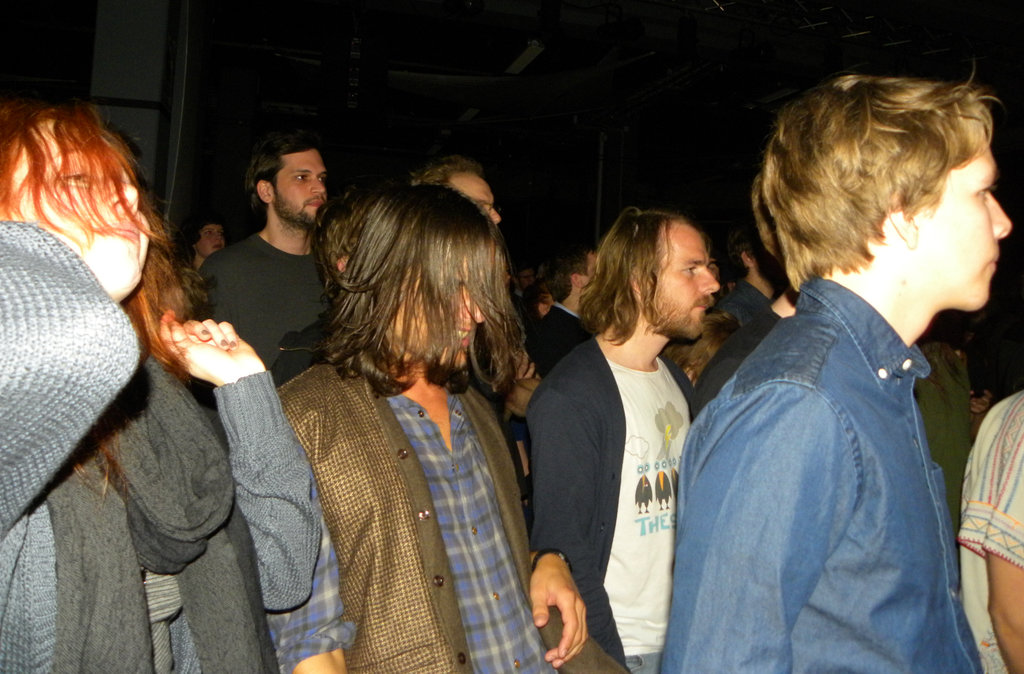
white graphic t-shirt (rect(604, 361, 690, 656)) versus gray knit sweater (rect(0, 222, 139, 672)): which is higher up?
gray knit sweater (rect(0, 222, 139, 672))

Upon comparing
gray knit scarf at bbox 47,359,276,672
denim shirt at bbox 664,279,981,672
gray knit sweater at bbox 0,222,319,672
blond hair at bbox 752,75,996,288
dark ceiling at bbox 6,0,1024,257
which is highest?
dark ceiling at bbox 6,0,1024,257

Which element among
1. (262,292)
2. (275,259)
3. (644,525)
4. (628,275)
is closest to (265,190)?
(275,259)

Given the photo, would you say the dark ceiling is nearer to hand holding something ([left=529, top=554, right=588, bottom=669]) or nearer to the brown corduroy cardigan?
the brown corduroy cardigan

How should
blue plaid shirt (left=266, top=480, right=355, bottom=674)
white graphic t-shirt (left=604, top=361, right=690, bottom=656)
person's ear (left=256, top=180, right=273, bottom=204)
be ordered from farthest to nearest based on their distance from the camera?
person's ear (left=256, top=180, right=273, bottom=204) → white graphic t-shirt (left=604, top=361, right=690, bottom=656) → blue plaid shirt (left=266, top=480, right=355, bottom=674)

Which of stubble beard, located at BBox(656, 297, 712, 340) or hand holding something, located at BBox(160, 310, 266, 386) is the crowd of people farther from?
stubble beard, located at BBox(656, 297, 712, 340)

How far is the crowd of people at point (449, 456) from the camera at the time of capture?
983mm

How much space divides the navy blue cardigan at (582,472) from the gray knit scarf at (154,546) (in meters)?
0.91

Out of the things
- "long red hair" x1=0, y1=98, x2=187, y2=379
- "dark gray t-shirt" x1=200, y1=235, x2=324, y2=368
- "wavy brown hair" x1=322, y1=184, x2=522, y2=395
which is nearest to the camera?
"long red hair" x1=0, y1=98, x2=187, y2=379

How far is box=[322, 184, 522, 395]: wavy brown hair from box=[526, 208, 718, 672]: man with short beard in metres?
0.62

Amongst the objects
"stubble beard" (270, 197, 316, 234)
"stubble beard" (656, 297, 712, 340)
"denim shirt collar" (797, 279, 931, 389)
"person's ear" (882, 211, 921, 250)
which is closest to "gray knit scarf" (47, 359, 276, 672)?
"denim shirt collar" (797, 279, 931, 389)

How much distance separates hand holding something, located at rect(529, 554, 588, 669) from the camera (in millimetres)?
1579

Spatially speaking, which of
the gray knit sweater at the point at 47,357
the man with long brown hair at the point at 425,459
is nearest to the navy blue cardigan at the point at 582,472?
the man with long brown hair at the point at 425,459

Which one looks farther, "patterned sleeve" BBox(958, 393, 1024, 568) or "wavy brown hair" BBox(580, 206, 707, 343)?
"wavy brown hair" BBox(580, 206, 707, 343)

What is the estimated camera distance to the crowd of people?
98 cm
